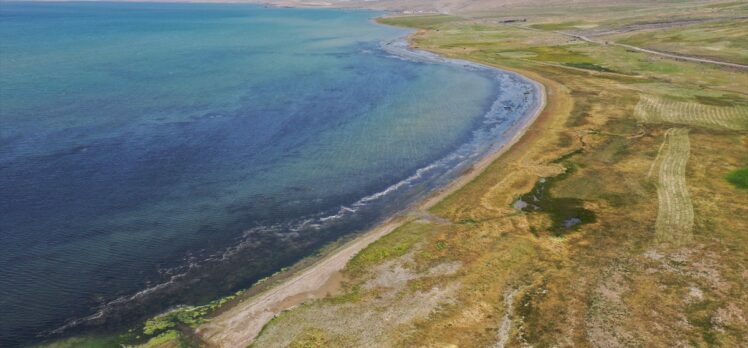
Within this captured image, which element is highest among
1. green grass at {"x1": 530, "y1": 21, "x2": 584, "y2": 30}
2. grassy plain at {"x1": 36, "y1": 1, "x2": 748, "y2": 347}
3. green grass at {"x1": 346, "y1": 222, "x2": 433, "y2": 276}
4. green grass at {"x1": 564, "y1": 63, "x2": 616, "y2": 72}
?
green grass at {"x1": 530, "y1": 21, "x2": 584, "y2": 30}

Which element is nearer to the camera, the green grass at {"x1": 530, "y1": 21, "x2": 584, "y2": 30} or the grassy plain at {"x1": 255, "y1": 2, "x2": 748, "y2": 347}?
the grassy plain at {"x1": 255, "y1": 2, "x2": 748, "y2": 347}

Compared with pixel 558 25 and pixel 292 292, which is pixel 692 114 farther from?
pixel 558 25

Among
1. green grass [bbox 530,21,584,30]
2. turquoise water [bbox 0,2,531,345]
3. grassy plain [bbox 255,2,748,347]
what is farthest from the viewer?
green grass [bbox 530,21,584,30]

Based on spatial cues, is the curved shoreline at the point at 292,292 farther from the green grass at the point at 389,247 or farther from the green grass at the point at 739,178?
the green grass at the point at 739,178

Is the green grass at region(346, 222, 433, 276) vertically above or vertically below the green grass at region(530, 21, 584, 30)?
below

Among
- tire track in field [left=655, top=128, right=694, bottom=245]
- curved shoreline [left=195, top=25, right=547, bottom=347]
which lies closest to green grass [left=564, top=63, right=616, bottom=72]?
tire track in field [left=655, top=128, right=694, bottom=245]

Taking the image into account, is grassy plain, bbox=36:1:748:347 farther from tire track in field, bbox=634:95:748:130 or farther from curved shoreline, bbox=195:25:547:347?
curved shoreline, bbox=195:25:547:347

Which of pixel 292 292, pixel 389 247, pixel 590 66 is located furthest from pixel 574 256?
pixel 590 66
